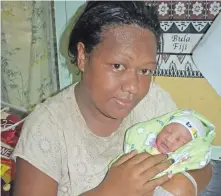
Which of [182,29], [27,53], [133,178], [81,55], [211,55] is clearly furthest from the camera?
[27,53]

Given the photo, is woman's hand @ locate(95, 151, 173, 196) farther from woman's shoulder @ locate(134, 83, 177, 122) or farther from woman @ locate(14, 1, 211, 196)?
woman's shoulder @ locate(134, 83, 177, 122)

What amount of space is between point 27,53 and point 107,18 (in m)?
0.87

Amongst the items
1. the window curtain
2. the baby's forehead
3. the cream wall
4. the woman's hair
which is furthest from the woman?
the window curtain

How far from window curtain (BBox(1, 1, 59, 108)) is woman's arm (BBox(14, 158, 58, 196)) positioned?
85 cm

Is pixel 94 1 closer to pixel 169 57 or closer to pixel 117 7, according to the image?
pixel 117 7

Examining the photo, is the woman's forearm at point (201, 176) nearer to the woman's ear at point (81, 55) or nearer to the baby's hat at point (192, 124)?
the baby's hat at point (192, 124)

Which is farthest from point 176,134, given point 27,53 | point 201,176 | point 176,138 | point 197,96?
point 27,53

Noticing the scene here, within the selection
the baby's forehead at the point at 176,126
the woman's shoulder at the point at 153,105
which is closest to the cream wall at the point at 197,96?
the woman's shoulder at the point at 153,105

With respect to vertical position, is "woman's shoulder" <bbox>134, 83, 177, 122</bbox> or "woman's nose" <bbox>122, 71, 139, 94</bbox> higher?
"woman's nose" <bbox>122, 71, 139, 94</bbox>

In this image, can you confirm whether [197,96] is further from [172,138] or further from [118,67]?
[118,67]

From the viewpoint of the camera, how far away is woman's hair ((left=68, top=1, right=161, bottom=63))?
100cm

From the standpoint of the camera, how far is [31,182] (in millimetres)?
977

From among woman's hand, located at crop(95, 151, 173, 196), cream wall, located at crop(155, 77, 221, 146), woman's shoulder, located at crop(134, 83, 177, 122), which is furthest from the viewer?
cream wall, located at crop(155, 77, 221, 146)

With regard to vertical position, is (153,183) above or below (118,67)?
below
